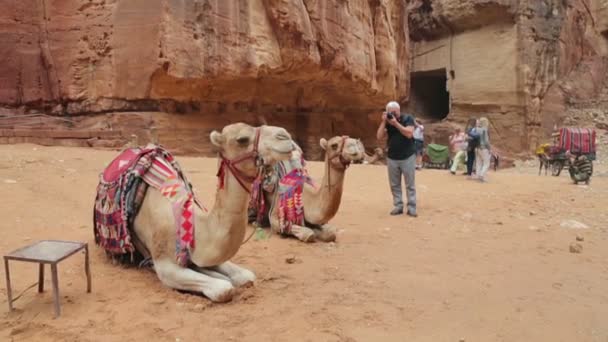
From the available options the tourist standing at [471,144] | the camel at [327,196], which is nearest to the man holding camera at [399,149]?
the camel at [327,196]

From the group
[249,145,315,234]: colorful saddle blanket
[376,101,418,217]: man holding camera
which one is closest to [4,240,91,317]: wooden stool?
[249,145,315,234]: colorful saddle blanket

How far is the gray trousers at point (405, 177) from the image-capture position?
643 cm

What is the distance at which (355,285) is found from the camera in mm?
3480

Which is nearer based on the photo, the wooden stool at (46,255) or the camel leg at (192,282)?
the wooden stool at (46,255)

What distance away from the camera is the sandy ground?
2.69 metres

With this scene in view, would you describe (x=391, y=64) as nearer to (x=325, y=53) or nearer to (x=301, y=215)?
(x=325, y=53)

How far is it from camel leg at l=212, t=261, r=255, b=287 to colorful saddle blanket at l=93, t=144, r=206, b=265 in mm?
488

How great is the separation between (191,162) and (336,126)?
885 cm

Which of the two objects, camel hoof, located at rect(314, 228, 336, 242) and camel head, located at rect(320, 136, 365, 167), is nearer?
camel head, located at rect(320, 136, 365, 167)

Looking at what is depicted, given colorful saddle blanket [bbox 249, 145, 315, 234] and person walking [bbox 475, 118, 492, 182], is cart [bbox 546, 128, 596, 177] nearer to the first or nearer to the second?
person walking [bbox 475, 118, 492, 182]

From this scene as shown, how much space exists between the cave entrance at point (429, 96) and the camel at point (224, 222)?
25.0 metres

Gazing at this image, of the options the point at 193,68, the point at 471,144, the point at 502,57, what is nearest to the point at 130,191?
the point at 193,68

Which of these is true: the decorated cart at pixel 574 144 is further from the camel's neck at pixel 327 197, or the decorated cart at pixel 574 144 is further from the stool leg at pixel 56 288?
the stool leg at pixel 56 288

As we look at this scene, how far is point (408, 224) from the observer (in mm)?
5934
